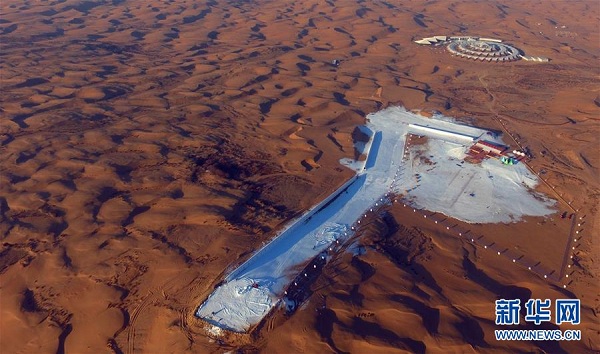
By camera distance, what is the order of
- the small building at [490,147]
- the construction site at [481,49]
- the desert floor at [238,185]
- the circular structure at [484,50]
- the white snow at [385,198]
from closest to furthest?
the desert floor at [238,185]
the white snow at [385,198]
the small building at [490,147]
the circular structure at [484,50]
the construction site at [481,49]

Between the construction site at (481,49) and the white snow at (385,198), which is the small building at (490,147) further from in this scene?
the construction site at (481,49)

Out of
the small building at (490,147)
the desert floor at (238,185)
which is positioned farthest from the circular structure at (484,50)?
the small building at (490,147)

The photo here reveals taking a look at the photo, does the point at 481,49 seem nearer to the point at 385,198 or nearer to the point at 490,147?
the point at 490,147

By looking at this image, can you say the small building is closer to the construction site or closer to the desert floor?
the desert floor

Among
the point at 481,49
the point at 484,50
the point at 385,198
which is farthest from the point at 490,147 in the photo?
the point at 481,49

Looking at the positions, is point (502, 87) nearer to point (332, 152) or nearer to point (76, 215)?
point (332, 152)

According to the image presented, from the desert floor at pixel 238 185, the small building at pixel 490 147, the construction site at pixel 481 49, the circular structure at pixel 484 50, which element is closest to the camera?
the desert floor at pixel 238 185
